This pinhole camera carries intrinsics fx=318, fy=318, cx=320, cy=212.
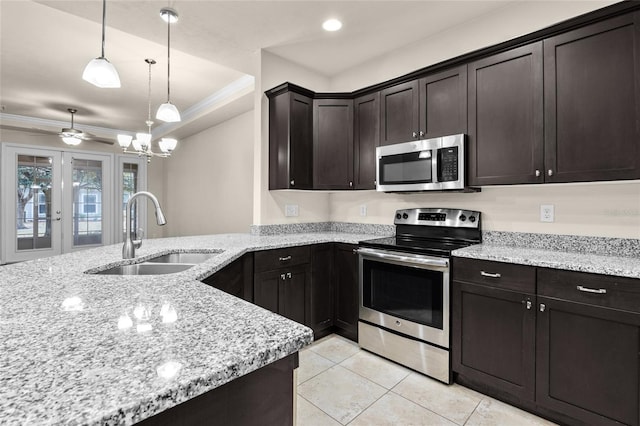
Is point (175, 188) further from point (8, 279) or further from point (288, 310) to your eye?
point (8, 279)

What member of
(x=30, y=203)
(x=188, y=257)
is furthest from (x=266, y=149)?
(x=30, y=203)

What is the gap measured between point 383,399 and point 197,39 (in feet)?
A: 10.5

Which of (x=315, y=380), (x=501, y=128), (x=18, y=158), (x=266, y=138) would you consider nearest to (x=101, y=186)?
(x=18, y=158)

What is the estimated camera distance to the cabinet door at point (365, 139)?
2.94 metres

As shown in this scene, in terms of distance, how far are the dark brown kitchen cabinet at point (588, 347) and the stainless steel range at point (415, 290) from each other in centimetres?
55

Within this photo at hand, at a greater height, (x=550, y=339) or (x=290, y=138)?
(x=290, y=138)

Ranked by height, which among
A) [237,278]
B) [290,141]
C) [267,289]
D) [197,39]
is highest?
[197,39]

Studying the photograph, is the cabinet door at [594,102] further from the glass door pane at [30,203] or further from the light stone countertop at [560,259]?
the glass door pane at [30,203]

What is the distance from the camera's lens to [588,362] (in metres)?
1.64

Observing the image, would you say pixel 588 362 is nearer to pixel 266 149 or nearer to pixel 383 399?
pixel 383 399

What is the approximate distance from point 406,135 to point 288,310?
5.83 ft

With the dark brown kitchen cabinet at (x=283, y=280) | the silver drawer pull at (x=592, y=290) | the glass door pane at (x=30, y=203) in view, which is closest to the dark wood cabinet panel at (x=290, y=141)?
the dark brown kitchen cabinet at (x=283, y=280)

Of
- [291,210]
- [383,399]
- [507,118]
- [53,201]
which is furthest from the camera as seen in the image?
[53,201]

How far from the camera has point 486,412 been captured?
188cm
